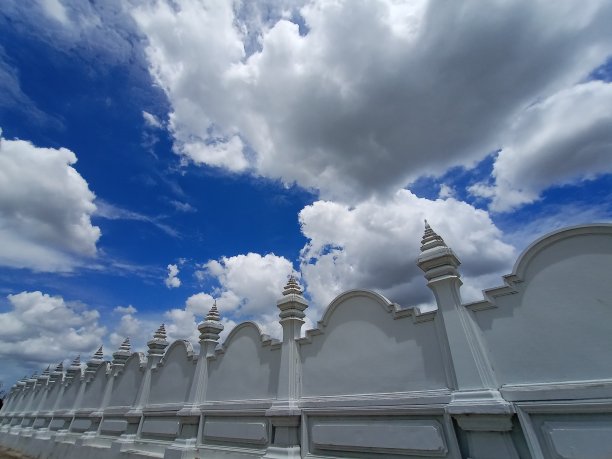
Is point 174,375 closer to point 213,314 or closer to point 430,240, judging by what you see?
point 213,314

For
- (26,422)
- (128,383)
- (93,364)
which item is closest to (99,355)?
(93,364)

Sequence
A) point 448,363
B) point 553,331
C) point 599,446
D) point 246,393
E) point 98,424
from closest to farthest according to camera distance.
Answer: point 599,446
point 553,331
point 448,363
point 246,393
point 98,424

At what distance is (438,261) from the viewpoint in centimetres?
517

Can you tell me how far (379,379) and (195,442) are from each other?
18.0ft

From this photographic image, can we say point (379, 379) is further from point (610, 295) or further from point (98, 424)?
point (98, 424)

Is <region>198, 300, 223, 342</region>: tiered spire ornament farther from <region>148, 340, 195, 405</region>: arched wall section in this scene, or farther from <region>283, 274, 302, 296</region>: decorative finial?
<region>283, 274, 302, 296</region>: decorative finial

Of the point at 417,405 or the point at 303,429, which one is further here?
the point at 303,429

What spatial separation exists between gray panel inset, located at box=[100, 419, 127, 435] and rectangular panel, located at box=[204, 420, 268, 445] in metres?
5.24

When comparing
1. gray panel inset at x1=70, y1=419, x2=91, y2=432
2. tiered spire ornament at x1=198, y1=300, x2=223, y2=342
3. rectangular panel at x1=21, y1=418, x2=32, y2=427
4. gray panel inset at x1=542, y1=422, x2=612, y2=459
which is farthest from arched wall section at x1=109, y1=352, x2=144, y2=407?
rectangular panel at x1=21, y1=418, x2=32, y2=427

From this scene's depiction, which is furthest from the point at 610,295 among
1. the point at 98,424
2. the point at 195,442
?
the point at 98,424

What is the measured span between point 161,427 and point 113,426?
3807 millimetres

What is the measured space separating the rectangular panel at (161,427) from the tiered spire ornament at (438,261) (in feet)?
26.0

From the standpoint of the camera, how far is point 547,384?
3.96 metres

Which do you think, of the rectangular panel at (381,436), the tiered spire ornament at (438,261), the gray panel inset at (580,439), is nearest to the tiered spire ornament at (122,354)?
the rectangular panel at (381,436)
